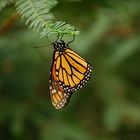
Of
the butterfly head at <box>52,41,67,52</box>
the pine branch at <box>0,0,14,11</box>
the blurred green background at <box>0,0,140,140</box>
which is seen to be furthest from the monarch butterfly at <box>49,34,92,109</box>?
the blurred green background at <box>0,0,140,140</box>

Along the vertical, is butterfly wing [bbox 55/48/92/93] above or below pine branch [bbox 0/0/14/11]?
below

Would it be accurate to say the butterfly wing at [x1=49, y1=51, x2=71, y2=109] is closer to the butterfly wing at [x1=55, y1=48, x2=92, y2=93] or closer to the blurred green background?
the butterfly wing at [x1=55, y1=48, x2=92, y2=93]

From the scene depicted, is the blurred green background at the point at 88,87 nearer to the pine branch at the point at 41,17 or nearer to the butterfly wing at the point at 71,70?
the butterfly wing at the point at 71,70

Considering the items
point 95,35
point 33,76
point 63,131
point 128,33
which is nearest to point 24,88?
point 33,76

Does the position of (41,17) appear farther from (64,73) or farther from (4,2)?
(64,73)

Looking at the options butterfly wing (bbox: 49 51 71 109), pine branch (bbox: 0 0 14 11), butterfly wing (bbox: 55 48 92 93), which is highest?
pine branch (bbox: 0 0 14 11)

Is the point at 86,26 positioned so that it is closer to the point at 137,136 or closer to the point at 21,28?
the point at 21,28

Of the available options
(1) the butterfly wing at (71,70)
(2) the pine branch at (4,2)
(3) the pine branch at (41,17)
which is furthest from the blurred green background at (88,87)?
(3) the pine branch at (41,17)
